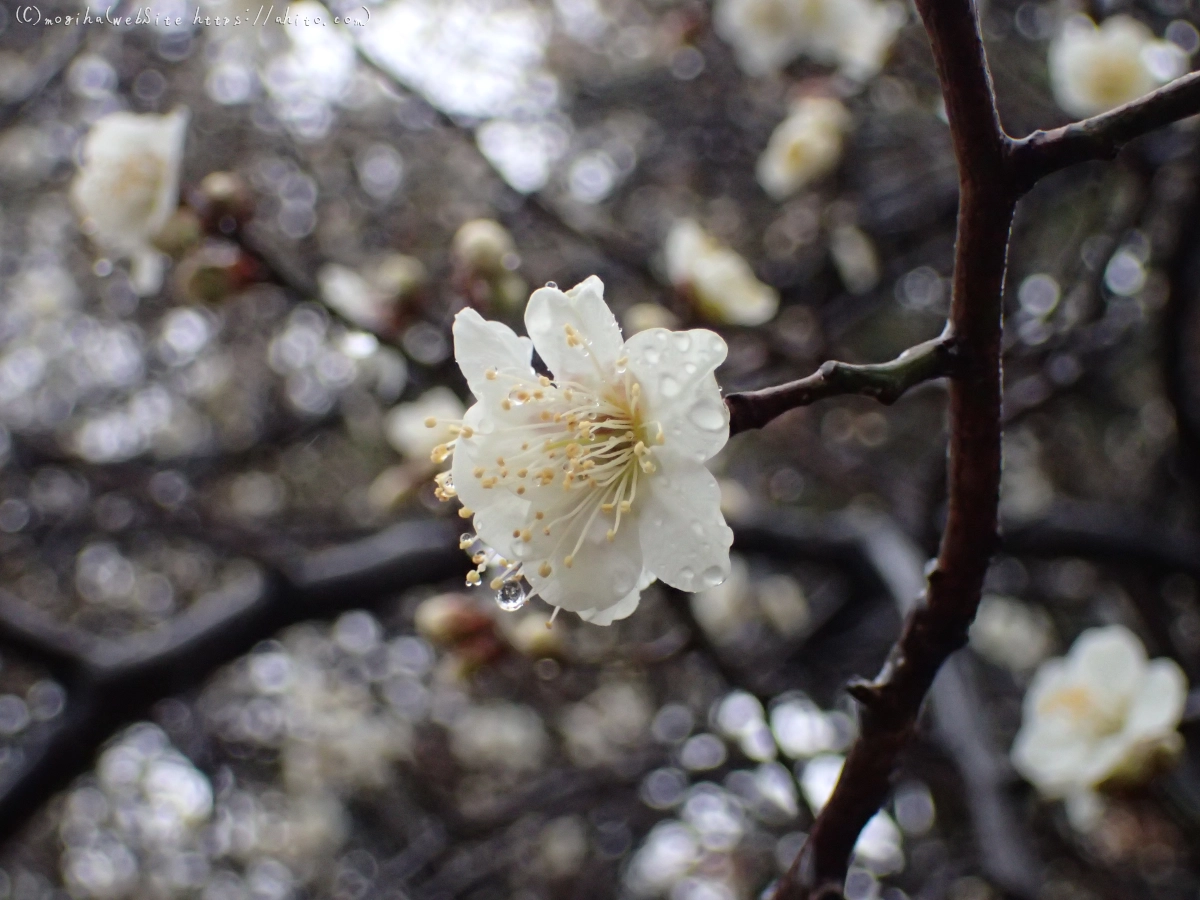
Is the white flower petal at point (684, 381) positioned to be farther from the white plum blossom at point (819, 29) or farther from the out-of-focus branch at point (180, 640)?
the white plum blossom at point (819, 29)

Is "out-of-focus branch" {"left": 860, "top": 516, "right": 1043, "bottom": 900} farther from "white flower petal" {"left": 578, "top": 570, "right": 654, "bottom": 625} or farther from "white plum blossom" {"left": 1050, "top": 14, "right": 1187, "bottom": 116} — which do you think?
"white plum blossom" {"left": 1050, "top": 14, "right": 1187, "bottom": 116}

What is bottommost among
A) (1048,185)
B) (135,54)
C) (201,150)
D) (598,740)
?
(598,740)

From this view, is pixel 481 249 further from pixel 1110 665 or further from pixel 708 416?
pixel 1110 665

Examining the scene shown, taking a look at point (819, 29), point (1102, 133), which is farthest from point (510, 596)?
point (819, 29)

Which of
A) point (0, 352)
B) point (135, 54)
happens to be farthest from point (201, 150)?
point (0, 352)

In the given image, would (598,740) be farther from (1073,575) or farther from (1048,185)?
(1048,185)

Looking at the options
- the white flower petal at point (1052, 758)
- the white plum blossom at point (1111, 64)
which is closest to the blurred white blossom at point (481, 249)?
the white flower petal at point (1052, 758)

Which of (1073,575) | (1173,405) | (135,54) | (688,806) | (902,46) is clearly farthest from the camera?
(135,54)
